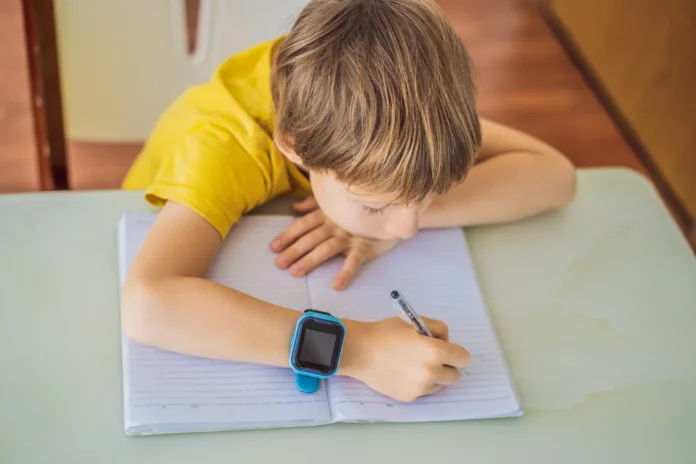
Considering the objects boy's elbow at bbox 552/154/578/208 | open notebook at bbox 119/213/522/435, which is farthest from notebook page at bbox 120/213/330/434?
boy's elbow at bbox 552/154/578/208

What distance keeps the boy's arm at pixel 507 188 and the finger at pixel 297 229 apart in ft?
0.46

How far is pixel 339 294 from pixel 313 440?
0.67 ft

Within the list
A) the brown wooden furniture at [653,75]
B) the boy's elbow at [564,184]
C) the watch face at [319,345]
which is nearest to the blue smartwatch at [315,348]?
the watch face at [319,345]

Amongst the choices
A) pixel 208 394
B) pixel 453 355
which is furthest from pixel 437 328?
pixel 208 394

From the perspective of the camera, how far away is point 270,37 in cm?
133

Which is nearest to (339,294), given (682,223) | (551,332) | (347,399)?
(347,399)

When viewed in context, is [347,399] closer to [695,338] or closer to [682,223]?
[695,338]

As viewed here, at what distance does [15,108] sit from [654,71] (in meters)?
Answer: 1.69

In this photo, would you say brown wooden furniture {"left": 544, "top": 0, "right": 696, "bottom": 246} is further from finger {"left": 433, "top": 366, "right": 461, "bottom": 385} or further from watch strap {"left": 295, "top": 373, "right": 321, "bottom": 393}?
watch strap {"left": 295, "top": 373, "right": 321, "bottom": 393}

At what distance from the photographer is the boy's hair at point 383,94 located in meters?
0.83

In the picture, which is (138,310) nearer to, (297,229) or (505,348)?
(297,229)

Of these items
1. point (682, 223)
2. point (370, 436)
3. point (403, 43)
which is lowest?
point (682, 223)

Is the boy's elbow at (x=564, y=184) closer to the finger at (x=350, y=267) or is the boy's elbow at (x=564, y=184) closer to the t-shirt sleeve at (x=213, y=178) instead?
the finger at (x=350, y=267)

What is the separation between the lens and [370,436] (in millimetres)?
848
